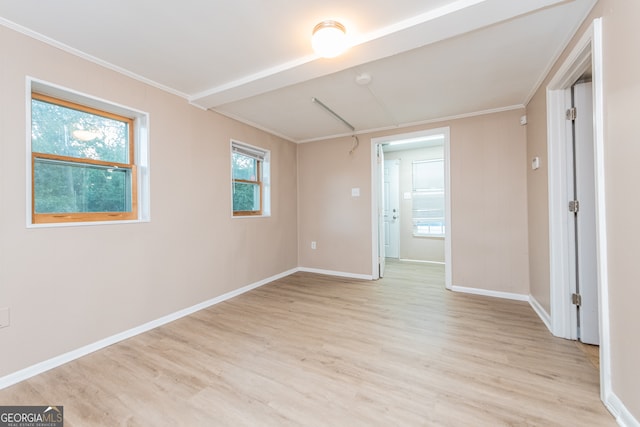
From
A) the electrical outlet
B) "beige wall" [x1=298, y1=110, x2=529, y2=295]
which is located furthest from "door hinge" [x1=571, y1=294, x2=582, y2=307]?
the electrical outlet

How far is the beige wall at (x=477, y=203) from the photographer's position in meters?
3.25

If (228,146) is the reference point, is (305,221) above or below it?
below

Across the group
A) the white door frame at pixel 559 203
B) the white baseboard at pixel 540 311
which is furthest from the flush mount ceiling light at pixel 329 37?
the white baseboard at pixel 540 311

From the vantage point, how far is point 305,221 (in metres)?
4.79

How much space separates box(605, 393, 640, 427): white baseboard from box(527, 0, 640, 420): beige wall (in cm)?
2

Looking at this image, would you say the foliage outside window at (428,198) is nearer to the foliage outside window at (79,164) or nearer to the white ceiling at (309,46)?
the white ceiling at (309,46)

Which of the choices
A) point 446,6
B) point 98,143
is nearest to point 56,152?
point 98,143

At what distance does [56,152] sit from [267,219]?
2.49 meters

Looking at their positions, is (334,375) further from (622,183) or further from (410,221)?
(410,221)

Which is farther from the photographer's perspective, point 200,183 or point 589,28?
point 200,183

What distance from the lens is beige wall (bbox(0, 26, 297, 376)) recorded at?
1.78 meters

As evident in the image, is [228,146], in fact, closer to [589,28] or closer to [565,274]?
[589,28]

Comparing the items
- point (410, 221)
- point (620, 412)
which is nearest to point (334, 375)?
point (620, 412)

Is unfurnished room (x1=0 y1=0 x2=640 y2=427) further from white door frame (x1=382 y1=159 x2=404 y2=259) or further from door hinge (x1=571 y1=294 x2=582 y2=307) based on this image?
white door frame (x1=382 y1=159 x2=404 y2=259)
